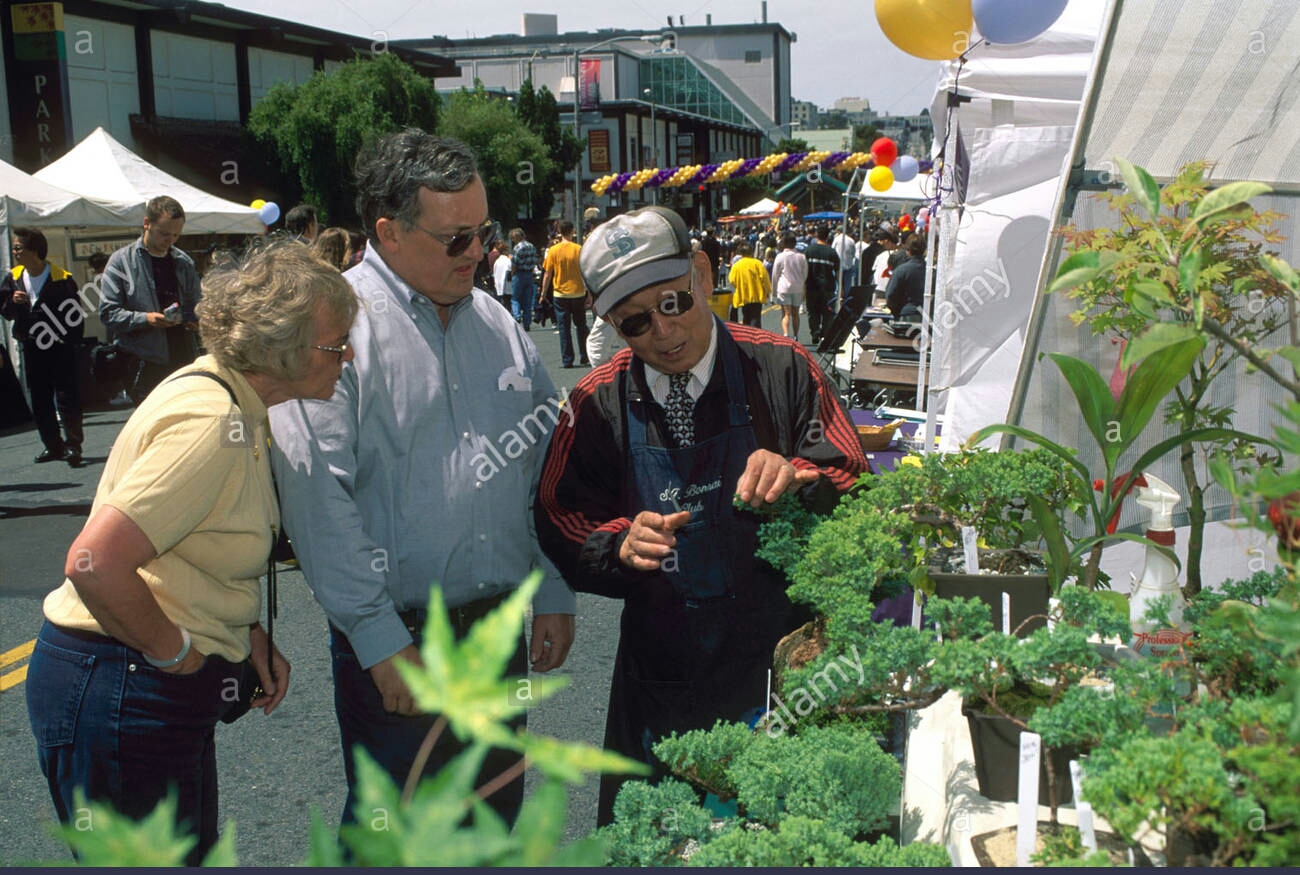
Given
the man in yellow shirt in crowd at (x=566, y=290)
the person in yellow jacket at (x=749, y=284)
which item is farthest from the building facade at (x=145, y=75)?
the person in yellow jacket at (x=749, y=284)

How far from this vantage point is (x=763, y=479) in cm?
190

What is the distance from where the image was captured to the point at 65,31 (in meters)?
24.2

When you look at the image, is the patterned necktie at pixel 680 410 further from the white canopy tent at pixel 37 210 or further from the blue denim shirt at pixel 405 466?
the white canopy tent at pixel 37 210

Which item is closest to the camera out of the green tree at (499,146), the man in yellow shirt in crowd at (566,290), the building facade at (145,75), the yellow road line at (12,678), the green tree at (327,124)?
the yellow road line at (12,678)

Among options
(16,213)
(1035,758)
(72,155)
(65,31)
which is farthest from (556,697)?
(65,31)

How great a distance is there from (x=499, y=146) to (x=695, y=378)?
36.9 m

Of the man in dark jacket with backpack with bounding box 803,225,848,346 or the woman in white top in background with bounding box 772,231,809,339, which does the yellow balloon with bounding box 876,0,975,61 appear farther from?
the man in dark jacket with backpack with bounding box 803,225,848,346

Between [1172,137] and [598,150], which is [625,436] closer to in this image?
[1172,137]

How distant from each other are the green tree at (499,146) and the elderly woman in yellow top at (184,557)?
3372 cm

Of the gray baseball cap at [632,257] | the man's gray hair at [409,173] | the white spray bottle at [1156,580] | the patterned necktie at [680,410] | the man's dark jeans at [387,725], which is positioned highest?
the man's gray hair at [409,173]

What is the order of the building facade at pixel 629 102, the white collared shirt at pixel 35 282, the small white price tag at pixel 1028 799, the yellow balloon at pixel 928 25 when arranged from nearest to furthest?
the small white price tag at pixel 1028 799 → the yellow balloon at pixel 928 25 → the white collared shirt at pixel 35 282 → the building facade at pixel 629 102

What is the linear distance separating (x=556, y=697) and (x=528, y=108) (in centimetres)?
4389

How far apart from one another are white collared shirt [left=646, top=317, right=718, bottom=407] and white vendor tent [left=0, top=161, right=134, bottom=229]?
9.68 meters

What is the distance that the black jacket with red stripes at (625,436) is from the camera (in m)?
2.17
